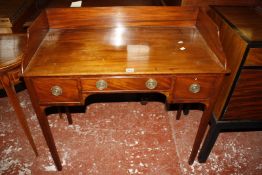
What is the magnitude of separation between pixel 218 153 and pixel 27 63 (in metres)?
1.71

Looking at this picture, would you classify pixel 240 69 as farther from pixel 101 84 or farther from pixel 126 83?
pixel 101 84

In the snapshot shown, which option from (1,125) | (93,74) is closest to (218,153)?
Answer: (93,74)

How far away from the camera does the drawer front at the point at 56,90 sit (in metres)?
1.29

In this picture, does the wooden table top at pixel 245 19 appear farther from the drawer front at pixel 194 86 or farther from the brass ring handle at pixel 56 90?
the brass ring handle at pixel 56 90

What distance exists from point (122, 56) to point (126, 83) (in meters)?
0.18

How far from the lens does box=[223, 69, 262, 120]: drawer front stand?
143cm

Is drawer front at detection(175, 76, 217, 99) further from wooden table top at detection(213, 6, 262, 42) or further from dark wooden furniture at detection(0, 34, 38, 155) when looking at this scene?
dark wooden furniture at detection(0, 34, 38, 155)

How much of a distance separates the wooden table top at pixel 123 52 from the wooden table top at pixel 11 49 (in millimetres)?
154

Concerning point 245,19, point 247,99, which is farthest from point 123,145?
point 245,19

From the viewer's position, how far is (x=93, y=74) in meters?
1.25

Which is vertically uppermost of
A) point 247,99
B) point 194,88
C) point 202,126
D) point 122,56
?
point 122,56

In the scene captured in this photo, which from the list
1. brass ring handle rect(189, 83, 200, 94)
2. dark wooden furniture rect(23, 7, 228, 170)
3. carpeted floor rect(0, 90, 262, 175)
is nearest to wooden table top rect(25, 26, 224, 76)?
dark wooden furniture rect(23, 7, 228, 170)

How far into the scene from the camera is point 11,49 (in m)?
1.53

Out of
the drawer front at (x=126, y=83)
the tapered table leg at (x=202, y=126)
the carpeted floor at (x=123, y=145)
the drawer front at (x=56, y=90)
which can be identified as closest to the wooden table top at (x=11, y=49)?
the drawer front at (x=56, y=90)
